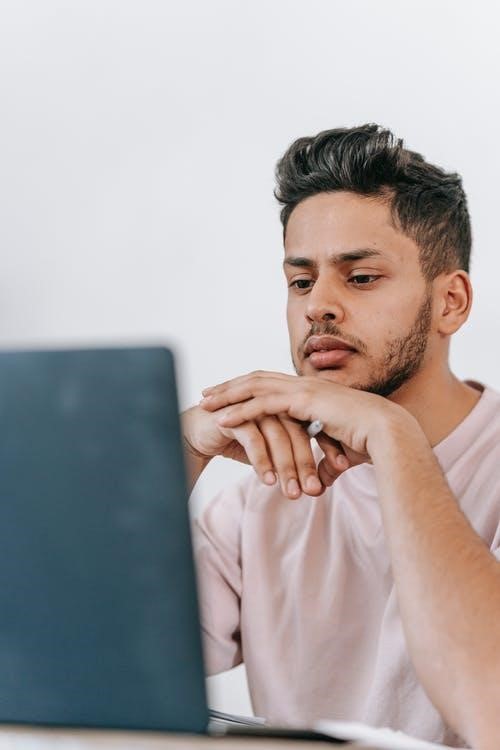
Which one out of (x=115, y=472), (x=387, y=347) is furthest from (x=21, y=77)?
(x=115, y=472)

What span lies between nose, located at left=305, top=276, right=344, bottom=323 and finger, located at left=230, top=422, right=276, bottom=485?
277 mm

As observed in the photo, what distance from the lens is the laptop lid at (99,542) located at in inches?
27.8

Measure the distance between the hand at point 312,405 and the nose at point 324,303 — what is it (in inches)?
8.3

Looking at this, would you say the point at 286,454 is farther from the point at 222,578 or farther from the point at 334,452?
the point at 222,578

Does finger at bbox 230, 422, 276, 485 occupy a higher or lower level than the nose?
lower

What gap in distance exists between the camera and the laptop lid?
2.32ft

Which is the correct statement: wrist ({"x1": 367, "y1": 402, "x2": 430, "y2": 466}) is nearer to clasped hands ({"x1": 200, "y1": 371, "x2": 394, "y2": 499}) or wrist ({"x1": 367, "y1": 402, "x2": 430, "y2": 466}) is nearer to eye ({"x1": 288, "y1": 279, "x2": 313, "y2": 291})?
clasped hands ({"x1": 200, "y1": 371, "x2": 394, "y2": 499})

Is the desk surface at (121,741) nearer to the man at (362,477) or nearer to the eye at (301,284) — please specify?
the man at (362,477)

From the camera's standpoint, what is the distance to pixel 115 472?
28.0 inches

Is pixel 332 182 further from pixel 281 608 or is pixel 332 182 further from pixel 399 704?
pixel 399 704

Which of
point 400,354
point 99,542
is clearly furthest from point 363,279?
point 99,542

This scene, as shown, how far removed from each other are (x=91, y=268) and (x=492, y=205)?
1.03 m

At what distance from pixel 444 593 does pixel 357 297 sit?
65 cm

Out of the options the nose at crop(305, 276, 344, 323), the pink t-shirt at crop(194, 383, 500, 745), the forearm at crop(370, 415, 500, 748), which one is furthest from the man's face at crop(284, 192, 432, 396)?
the forearm at crop(370, 415, 500, 748)
